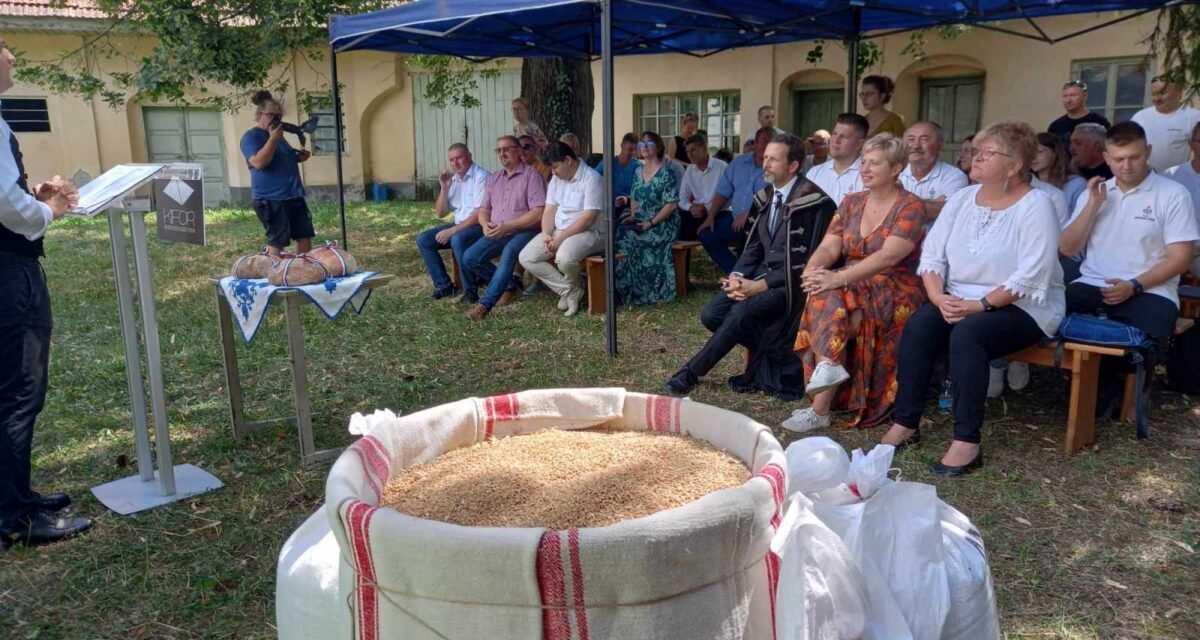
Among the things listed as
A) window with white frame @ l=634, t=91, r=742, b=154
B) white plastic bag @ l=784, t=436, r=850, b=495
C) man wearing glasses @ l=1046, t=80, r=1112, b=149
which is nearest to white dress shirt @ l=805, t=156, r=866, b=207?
man wearing glasses @ l=1046, t=80, r=1112, b=149

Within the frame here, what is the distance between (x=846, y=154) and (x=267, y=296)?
3519 millimetres

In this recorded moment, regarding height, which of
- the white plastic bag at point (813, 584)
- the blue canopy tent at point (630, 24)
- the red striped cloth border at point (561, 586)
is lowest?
the white plastic bag at point (813, 584)

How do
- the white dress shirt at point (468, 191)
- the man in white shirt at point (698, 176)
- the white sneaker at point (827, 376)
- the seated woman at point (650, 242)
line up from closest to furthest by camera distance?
the white sneaker at point (827, 376)
the seated woman at point (650, 242)
the white dress shirt at point (468, 191)
the man in white shirt at point (698, 176)

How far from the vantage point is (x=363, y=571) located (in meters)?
1.40

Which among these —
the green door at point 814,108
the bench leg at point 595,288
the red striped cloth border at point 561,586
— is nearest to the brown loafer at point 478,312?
the bench leg at point 595,288

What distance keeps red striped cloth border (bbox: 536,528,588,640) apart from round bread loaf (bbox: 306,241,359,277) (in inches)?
107

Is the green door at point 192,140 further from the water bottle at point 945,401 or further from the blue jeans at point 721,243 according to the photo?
the water bottle at point 945,401

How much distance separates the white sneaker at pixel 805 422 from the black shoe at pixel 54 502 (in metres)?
3.08

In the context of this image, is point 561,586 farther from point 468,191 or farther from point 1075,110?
point 468,191

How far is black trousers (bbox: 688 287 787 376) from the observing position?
471 cm

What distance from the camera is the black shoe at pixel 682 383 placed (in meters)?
4.87

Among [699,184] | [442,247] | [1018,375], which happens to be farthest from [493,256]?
[1018,375]

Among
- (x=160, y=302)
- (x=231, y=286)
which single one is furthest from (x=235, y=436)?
(x=160, y=302)

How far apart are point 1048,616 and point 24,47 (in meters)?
17.8
